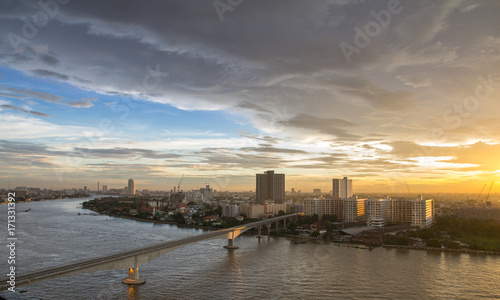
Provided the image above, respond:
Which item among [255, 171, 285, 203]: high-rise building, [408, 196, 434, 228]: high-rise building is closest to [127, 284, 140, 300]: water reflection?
[408, 196, 434, 228]: high-rise building

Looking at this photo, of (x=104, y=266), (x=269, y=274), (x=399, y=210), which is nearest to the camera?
(x=104, y=266)

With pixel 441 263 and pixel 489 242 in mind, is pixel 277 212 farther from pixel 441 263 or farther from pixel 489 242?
pixel 441 263

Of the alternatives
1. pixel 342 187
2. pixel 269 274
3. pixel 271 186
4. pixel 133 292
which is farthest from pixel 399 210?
pixel 271 186

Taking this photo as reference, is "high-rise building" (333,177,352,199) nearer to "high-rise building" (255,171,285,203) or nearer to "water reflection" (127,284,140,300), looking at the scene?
"high-rise building" (255,171,285,203)

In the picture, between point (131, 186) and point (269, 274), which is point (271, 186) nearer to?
point (269, 274)

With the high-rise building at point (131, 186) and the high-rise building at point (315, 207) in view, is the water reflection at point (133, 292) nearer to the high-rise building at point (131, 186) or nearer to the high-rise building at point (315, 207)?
the high-rise building at point (315, 207)

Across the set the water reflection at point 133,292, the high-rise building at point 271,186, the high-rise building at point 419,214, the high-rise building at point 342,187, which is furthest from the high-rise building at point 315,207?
the high-rise building at point 271,186
